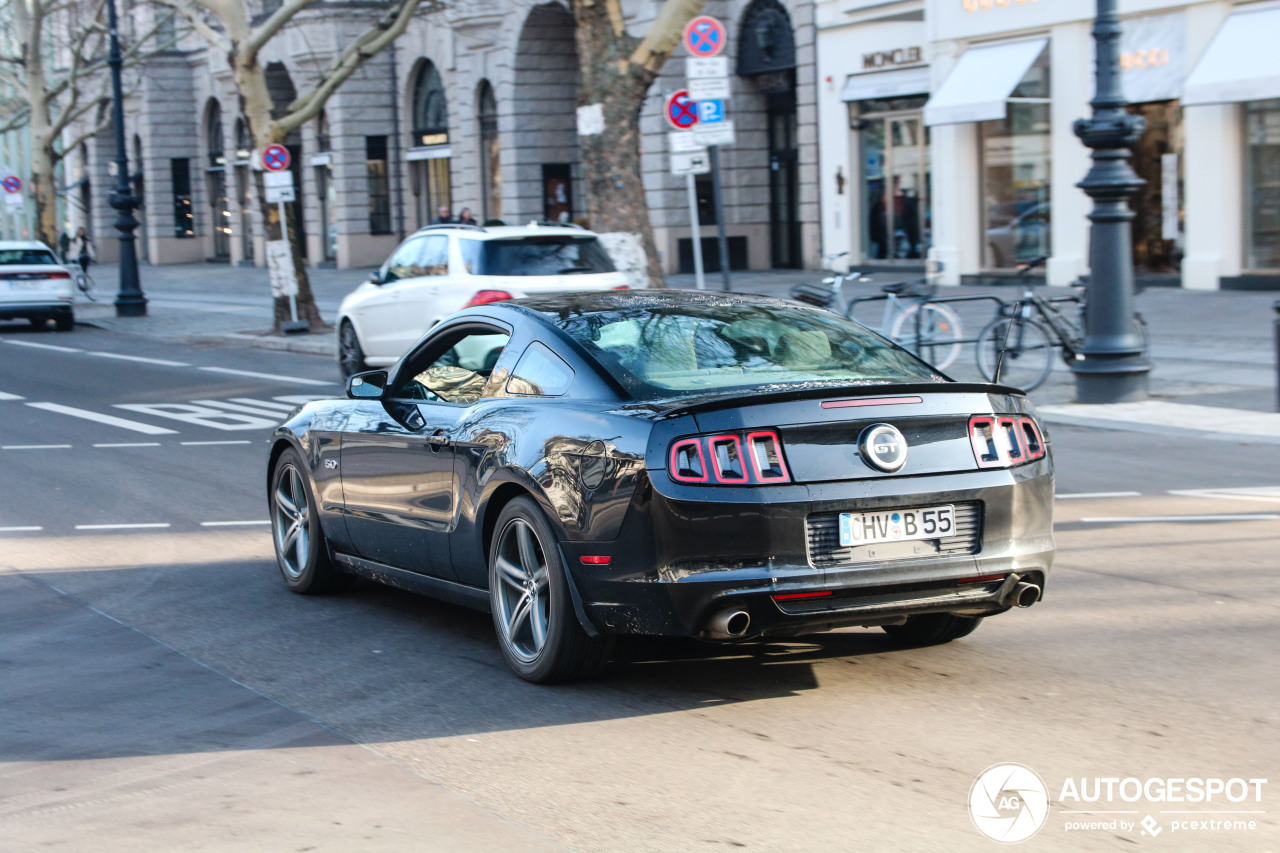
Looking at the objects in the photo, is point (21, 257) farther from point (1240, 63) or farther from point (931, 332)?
point (1240, 63)

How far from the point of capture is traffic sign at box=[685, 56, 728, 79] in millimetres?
16562

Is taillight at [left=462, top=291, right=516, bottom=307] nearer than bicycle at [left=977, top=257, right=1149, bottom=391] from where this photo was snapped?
No

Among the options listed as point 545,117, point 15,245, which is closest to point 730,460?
point 15,245

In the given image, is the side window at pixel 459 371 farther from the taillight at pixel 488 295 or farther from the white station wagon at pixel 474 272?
the taillight at pixel 488 295

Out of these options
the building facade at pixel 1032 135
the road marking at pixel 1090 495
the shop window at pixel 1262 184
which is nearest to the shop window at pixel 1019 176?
the building facade at pixel 1032 135

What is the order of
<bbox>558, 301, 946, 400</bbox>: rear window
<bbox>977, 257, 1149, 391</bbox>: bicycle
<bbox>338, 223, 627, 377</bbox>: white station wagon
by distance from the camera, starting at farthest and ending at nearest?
<bbox>338, 223, 627, 377</bbox>: white station wagon → <bbox>977, 257, 1149, 391</bbox>: bicycle → <bbox>558, 301, 946, 400</bbox>: rear window

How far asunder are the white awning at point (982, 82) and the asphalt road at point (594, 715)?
17.8 meters

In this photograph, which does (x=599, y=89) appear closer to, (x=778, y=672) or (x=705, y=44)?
(x=705, y=44)

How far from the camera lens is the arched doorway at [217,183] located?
5741 centimetres

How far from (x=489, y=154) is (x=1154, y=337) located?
25237mm

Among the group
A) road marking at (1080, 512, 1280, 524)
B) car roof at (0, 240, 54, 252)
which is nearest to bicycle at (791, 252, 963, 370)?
road marking at (1080, 512, 1280, 524)

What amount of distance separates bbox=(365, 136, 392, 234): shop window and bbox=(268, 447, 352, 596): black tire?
1564 inches

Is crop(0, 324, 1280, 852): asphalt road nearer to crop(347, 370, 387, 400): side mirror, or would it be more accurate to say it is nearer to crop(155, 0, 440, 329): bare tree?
crop(347, 370, 387, 400): side mirror

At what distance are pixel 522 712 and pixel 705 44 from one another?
12464mm
